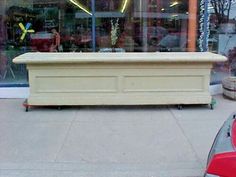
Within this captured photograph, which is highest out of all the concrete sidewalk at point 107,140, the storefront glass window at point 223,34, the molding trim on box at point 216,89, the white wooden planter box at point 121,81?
the storefront glass window at point 223,34

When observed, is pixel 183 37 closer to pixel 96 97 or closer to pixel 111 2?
pixel 111 2

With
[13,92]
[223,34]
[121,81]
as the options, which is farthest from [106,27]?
[223,34]

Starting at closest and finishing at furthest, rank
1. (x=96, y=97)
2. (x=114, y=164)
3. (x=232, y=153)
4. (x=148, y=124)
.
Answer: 1. (x=232, y=153)
2. (x=114, y=164)
3. (x=148, y=124)
4. (x=96, y=97)

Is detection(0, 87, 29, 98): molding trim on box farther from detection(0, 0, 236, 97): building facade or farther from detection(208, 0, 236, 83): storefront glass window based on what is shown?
detection(208, 0, 236, 83): storefront glass window

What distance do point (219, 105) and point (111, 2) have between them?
329 cm

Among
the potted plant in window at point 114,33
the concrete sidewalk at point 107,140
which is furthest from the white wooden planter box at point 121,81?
the potted plant in window at point 114,33

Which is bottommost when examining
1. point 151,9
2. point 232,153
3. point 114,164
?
point 114,164

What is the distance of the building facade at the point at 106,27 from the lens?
8258 mm

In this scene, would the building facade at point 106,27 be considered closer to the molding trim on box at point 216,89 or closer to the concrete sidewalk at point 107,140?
the molding trim on box at point 216,89

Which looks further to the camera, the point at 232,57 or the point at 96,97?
the point at 232,57

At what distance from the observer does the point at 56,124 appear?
607 centimetres

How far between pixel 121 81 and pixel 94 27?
1.95 m

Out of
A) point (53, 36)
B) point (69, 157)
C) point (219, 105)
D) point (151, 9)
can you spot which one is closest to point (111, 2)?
point (151, 9)

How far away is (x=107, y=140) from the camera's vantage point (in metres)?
5.29
